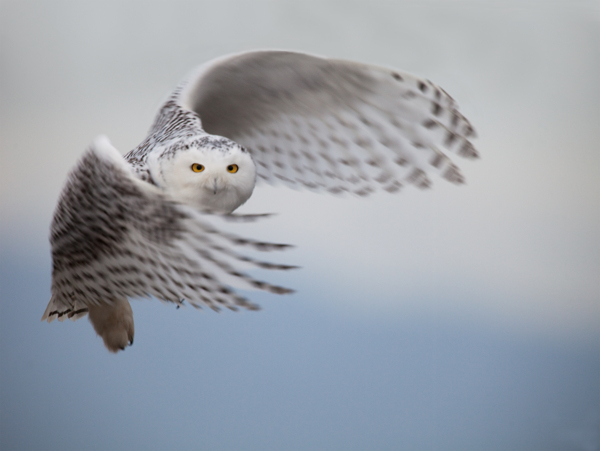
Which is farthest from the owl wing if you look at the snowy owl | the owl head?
the owl head

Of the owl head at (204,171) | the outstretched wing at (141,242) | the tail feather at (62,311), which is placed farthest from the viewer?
the tail feather at (62,311)

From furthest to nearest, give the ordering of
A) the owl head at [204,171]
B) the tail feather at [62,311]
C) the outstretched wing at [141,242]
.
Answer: the tail feather at [62,311], the owl head at [204,171], the outstretched wing at [141,242]

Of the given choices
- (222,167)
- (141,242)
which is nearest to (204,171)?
(222,167)

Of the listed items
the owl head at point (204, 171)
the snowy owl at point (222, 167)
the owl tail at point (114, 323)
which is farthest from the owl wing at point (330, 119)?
the owl tail at point (114, 323)

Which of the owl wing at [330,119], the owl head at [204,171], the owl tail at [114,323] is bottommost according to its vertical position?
the owl tail at [114,323]

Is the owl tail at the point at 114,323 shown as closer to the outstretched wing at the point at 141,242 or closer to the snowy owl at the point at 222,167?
the snowy owl at the point at 222,167

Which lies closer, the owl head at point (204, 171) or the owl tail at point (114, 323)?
the owl head at point (204, 171)

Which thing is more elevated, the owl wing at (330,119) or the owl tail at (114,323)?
the owl wing at (330,119)

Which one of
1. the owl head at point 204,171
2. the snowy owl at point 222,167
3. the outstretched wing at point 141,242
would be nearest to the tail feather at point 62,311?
the snowy owl at point 222,167

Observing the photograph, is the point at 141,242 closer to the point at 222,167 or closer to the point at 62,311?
the point at 222,167
